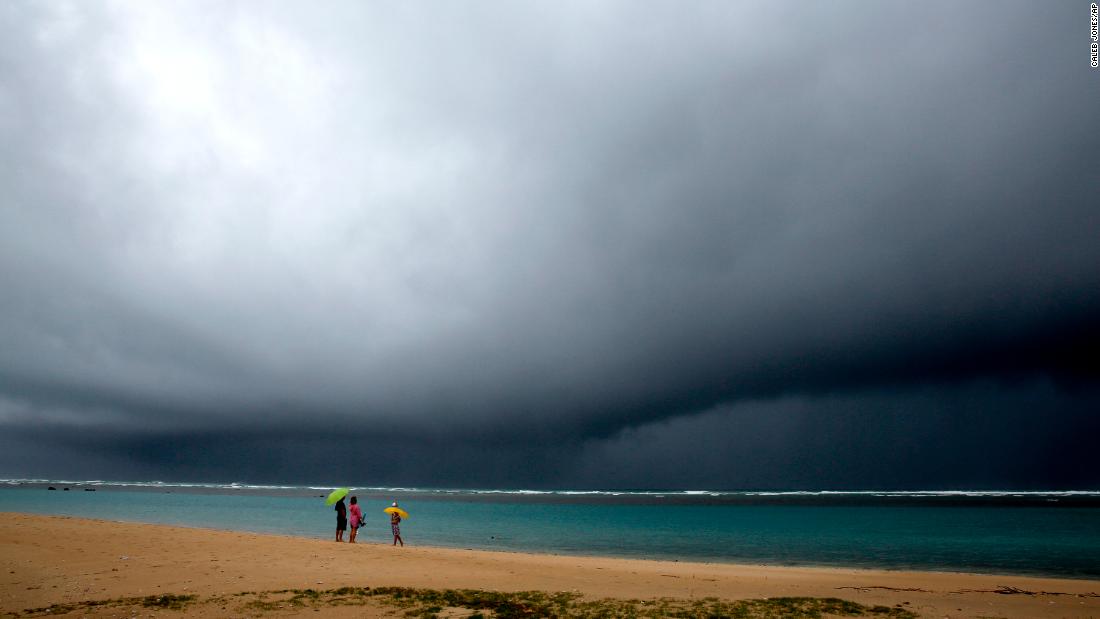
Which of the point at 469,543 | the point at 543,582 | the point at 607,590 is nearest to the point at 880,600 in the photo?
the point at 607,590

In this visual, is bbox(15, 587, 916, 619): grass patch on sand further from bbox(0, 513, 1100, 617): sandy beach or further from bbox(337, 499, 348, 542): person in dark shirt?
bbox(337, 499, 348, 542): person in dark shirt

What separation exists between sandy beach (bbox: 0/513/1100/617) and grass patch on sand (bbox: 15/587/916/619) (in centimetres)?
19

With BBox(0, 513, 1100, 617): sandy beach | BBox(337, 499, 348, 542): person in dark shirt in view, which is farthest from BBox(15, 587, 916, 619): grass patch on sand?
BBox(337, 499, 348, 542): person in dark shirt

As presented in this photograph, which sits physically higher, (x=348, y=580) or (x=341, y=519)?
(x=348, y=580)

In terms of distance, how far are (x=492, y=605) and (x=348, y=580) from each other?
20.1ft

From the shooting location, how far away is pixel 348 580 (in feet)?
64.1

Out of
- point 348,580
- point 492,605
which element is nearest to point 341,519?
point 348,580

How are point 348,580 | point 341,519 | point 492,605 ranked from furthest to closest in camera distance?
point 341,519 < point 348,580 < point 492,605

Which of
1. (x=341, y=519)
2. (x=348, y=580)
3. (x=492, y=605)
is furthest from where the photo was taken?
(x=341, y=519)

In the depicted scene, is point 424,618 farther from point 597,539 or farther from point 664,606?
point 597,539

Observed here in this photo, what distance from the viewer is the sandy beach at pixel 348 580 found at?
16094 mm

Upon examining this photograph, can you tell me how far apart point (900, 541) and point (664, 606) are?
46.0m

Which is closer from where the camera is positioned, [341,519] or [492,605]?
[492,605]

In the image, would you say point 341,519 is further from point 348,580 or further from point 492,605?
point 492,605
